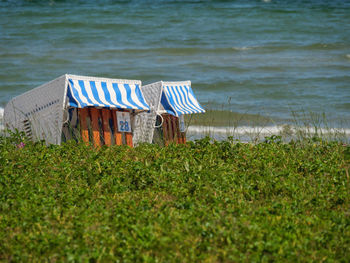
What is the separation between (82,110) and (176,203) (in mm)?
3009

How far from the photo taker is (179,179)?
5207mm

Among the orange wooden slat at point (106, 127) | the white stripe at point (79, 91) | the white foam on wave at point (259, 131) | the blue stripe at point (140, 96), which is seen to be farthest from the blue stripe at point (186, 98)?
the white stripe at point (79, 91)

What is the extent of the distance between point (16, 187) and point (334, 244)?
299 cm

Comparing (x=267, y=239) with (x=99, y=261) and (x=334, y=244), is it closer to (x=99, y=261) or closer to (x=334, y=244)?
(x=334, y=244)

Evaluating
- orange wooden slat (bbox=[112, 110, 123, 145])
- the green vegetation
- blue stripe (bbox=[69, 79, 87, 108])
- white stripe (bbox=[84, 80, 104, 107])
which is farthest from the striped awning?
blue stripe (bbox=[69, 79, 87, 108])

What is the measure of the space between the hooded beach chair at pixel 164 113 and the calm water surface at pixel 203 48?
445 centimetres

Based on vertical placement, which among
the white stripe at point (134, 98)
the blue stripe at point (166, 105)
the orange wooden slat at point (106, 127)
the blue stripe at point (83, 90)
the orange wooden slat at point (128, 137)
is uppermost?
the blue stripe at point (83, 90)

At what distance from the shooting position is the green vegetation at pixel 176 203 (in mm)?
3619

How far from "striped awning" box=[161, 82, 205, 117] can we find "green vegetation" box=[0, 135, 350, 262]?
3.34 ft

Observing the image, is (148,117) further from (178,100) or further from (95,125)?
(95,125)

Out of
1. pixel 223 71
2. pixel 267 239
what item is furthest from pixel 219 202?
pixel 223 71

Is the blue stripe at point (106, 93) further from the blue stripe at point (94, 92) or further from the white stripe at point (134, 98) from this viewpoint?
the white stripe at point (134, 98)

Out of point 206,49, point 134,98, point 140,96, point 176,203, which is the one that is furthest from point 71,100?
point 206,49

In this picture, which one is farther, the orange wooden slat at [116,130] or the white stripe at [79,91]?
the orange wooden slat at [116,130]
